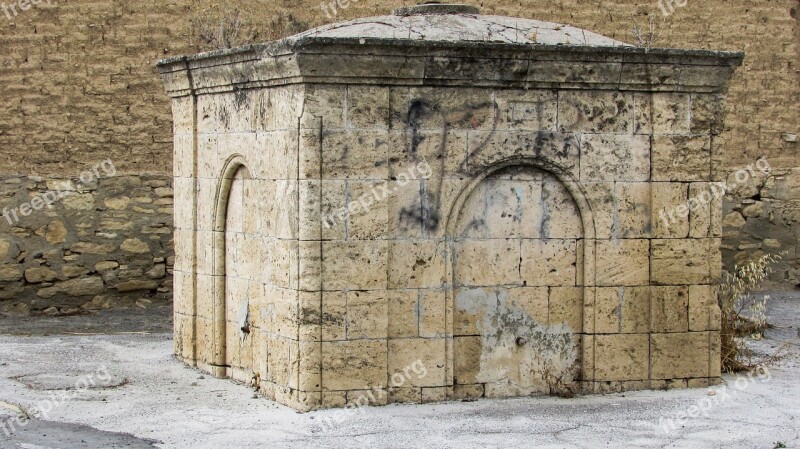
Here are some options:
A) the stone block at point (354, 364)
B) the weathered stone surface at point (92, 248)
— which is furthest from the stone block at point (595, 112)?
the weathered stone surface at point (92, 248)

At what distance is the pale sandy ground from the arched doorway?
0.80 feet

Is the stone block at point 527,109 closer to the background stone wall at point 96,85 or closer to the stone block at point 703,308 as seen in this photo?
the stone block at point 703,308

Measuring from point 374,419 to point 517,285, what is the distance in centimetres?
142

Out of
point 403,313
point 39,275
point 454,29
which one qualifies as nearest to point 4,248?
point 39,275

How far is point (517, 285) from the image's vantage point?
8.01m

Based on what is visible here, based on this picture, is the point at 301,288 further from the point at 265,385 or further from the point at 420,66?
the point at 420,66

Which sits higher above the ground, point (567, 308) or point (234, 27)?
point (234, 27)

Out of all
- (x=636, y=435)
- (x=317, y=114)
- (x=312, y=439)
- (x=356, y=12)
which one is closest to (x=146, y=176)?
(x=356, y=12)

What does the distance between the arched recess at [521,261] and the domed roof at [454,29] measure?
2.83 ft

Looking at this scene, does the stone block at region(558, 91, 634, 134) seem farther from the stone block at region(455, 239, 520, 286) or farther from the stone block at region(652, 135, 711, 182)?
the stone block at region(455, 239, 520, 286)

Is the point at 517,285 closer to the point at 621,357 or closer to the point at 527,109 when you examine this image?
the point at 621,357

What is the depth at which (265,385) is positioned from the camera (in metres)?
8.09

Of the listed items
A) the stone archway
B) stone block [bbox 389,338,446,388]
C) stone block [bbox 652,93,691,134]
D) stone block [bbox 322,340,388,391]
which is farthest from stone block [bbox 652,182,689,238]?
the stone archway

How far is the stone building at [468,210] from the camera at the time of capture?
754 cm
